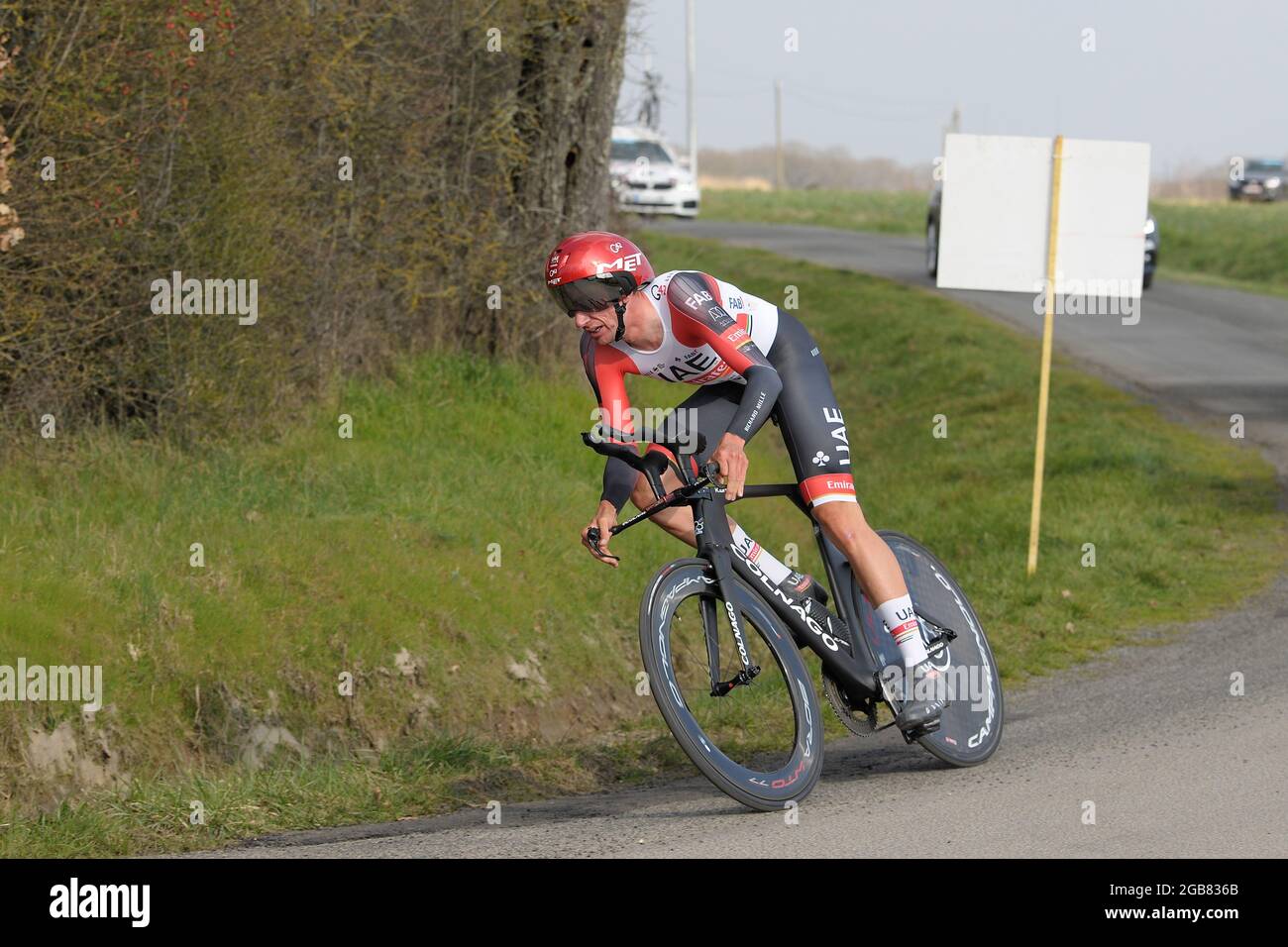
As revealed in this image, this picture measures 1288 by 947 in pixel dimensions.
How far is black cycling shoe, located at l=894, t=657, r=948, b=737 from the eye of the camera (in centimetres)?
630

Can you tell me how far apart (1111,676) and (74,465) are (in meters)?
6.01

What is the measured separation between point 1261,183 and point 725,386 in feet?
211

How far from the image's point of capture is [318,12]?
437 inches

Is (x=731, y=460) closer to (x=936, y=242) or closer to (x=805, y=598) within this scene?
(x=805, y=598)

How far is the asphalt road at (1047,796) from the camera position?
536 cm

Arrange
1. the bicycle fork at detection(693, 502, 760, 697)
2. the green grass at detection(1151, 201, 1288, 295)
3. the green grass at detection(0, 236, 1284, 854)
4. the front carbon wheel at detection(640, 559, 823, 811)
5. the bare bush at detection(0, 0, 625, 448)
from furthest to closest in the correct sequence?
the green grass at detection(1151, 201, 1288, 295), the bare bush at detection(0, 0, 625, 448), the green grass at detection(0, 236, 1284, 854), the bicycle fork at detection(693, 502, 760, 697), the front carbon wheel at detection(640, 559, 823, 811)

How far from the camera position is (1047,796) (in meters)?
5.94

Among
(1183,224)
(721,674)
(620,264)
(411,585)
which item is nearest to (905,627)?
(721,674)

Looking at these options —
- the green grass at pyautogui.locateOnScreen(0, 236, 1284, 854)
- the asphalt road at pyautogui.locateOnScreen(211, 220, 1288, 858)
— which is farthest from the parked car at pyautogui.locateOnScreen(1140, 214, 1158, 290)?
the asphalt road at pyautogui.locateOnScreen(211, 220, 1288, 858)

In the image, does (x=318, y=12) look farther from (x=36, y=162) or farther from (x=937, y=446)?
(x=937, y=446)

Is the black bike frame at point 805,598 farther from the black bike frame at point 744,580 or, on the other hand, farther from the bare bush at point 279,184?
the bare bush at point 279,184

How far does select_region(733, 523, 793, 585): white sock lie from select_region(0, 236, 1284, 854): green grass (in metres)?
1.62

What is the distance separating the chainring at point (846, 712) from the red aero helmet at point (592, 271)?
1.77 meters

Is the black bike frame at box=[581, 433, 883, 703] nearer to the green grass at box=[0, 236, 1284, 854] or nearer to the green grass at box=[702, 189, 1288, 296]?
the green grass at box=[0, 236, 1284, 854]
